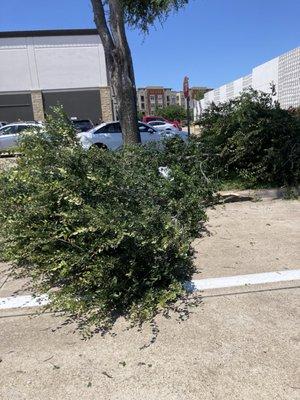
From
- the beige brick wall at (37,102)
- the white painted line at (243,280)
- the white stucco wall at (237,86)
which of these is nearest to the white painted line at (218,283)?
the white painted line at (243,280)

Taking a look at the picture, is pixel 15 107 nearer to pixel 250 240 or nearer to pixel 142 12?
pixel 142 12

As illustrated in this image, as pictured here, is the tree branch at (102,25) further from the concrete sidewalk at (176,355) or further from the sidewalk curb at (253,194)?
the concrete sidewalk at (176,355)

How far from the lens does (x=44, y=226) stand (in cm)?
420

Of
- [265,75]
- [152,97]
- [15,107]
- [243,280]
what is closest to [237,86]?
[265,75]

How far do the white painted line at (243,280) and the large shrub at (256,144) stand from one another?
373cm

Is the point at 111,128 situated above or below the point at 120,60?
below

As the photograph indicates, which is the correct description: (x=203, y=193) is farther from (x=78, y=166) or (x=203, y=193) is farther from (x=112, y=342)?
(x=112, y=342)

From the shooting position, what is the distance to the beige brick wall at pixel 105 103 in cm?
3538

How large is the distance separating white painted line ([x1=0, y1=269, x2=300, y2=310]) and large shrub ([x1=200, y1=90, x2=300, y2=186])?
12.3 feet

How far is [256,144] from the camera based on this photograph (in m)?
7.79

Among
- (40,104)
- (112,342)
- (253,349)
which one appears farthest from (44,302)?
(40,104)

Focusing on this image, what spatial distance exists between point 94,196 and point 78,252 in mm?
731

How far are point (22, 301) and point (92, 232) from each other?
95 centimetres

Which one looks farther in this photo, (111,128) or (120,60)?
(111,128)
